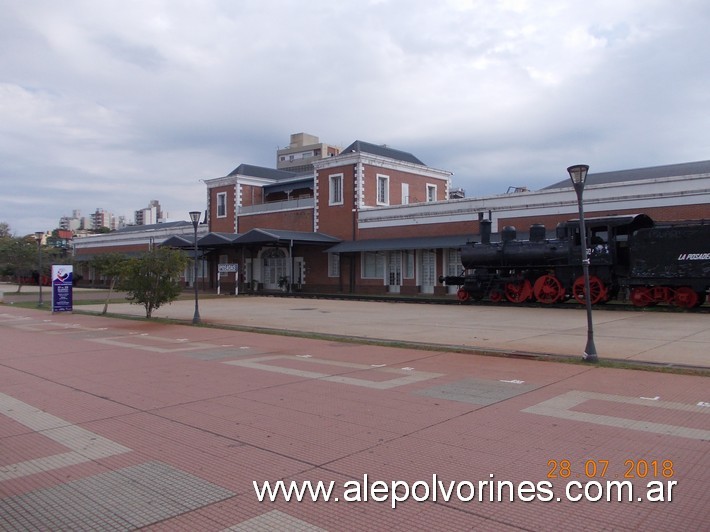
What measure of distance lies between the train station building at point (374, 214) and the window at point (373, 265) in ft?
0.23

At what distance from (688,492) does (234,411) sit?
4897 mm

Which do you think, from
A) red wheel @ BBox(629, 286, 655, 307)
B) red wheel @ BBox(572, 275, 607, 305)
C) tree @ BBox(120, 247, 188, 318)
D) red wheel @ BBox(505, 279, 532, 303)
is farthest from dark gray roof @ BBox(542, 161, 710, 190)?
tree @ BBox(120, 247, 188, 318)

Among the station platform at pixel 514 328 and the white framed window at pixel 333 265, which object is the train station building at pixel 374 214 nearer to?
the white framed window at pixel 333 265

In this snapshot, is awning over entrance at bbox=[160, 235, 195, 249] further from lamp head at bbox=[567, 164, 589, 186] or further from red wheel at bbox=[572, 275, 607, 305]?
lamp head at bbox=[567, 164, 589, 186]

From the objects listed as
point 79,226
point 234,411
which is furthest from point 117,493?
point 79,226

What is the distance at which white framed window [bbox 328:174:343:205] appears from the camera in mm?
43375

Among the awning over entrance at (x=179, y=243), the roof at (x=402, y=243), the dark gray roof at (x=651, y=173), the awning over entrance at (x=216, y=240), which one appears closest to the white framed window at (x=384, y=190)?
the roof at (x=402, y=243)

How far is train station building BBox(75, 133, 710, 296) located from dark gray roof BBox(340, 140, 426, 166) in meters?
0.12

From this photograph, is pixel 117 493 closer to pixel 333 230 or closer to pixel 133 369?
pixel 133 369

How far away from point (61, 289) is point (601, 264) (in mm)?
22370

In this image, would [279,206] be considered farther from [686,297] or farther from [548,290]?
[686,297]

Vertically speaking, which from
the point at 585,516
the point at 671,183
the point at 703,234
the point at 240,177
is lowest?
the point at 585,516

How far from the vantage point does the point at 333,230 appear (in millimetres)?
43781

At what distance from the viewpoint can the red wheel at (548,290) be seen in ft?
82.5
